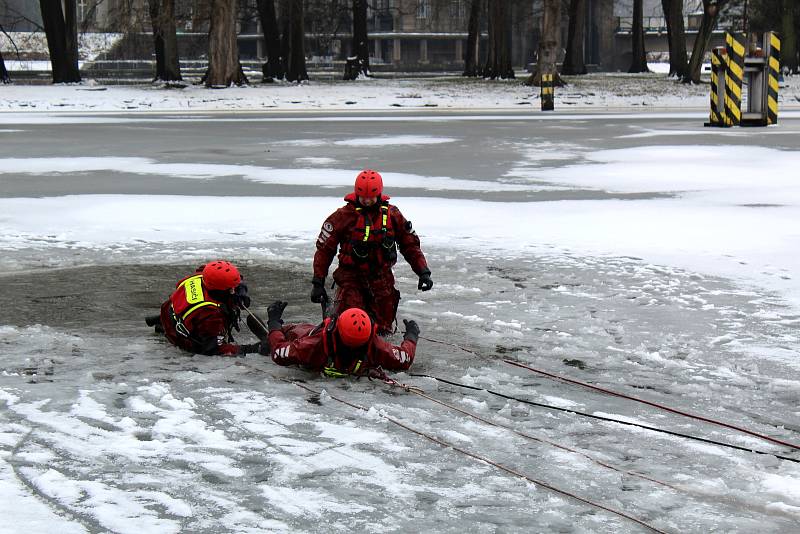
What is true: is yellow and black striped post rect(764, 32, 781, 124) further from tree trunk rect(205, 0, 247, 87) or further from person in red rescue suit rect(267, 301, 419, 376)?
person in red rescue suit rect(267, 301, 419, 376)

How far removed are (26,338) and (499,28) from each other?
46.8m

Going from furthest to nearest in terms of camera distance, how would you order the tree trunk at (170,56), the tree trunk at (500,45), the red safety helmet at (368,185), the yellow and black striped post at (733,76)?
the tree trunk at (500,45), the tree trunk at (170,56), the yellow and black striped post at (733,76), the red safety helmet at (368,185)

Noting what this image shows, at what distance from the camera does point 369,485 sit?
526 cm

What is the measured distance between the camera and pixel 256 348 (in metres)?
7.78

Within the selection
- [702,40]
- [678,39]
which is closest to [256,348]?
[702,40]

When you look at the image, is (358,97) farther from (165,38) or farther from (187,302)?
(187,302)

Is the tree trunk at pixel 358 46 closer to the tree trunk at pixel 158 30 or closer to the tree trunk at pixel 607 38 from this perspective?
the tree trunk at pixel 158 30

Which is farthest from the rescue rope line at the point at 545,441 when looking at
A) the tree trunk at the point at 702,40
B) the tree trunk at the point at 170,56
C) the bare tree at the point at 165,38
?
the tree trunk at the point at 702,40

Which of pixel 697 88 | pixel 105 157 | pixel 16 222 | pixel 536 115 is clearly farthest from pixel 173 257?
pixel 697 88

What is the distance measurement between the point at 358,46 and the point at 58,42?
44.1 feet

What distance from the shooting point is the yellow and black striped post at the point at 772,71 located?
26484 mm

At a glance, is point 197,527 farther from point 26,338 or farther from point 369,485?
point 26,338

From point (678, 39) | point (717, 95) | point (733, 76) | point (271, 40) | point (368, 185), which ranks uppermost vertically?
point (271, 40)

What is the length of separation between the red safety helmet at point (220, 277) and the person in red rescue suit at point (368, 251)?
0.60 m
